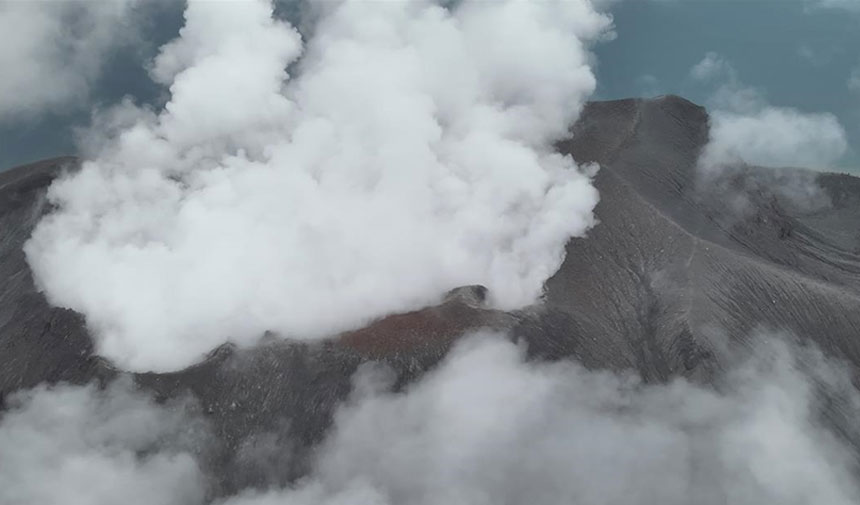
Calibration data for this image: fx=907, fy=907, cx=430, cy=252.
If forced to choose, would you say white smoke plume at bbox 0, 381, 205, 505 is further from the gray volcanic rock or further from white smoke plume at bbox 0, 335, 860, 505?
the gray volcanic rock

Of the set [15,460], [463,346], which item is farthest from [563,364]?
[15,460]

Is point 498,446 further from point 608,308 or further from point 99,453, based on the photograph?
point 99,453

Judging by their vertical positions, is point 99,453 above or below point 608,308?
below

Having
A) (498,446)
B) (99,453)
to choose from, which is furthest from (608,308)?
(99,453)

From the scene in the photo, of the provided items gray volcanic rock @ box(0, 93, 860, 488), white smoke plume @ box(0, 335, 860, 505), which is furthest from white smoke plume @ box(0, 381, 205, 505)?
gray volcanic rock @ box(0, 93, 860, 488)

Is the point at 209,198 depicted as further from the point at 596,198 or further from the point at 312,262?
the point at 596,198
